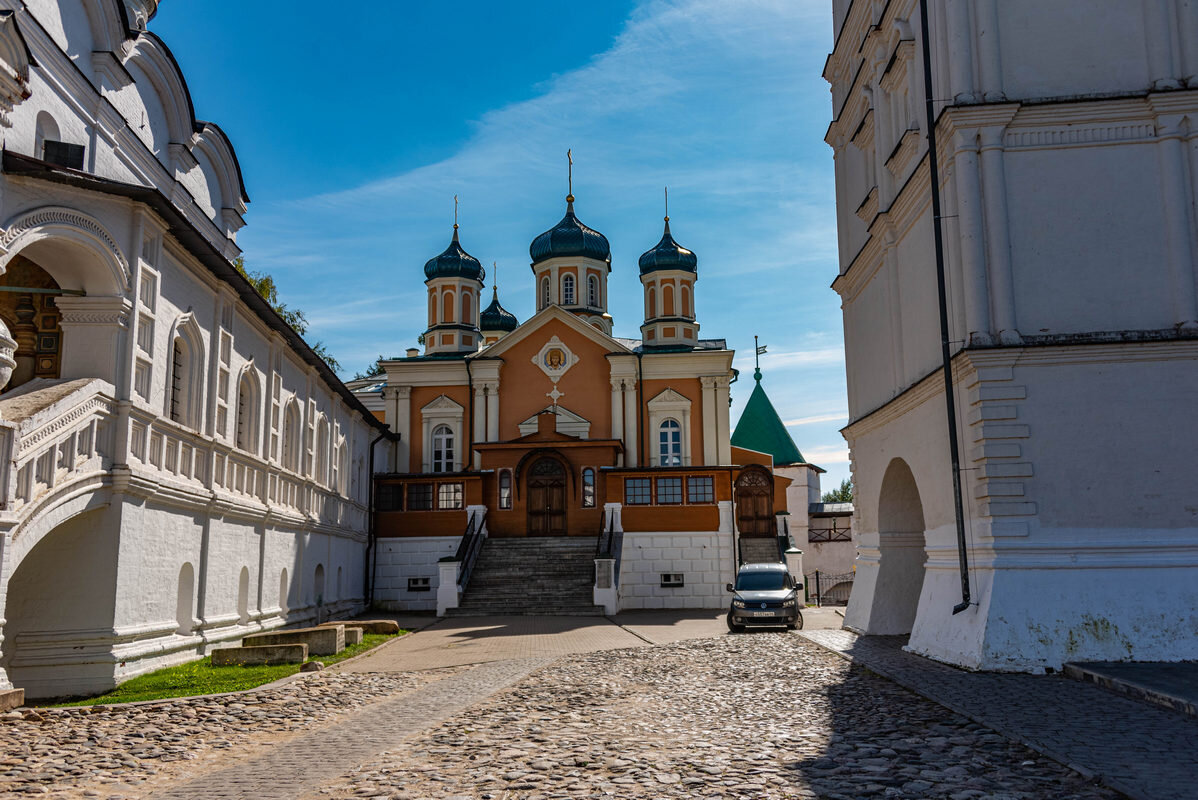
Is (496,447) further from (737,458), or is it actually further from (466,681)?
(466,681)

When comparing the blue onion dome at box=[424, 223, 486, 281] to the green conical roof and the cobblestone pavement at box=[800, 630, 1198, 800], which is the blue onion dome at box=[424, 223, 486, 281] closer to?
the green conical roof

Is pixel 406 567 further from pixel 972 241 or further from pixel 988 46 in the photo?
pixel 988 46

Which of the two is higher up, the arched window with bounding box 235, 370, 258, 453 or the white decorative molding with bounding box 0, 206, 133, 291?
the white decorative molding with bounding box 0, 206, 133, 291

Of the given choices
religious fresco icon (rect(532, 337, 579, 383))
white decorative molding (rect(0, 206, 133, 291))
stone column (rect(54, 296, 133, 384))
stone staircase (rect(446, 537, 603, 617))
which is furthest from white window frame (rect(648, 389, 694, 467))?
stone column (rect(54, 296, 133, 384))

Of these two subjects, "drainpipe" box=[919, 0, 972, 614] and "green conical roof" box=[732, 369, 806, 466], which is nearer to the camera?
"drainpipe" box=[919, 0, 972, 614]

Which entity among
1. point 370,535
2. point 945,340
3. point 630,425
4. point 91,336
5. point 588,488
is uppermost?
point 630,425

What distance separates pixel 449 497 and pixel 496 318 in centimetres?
1669

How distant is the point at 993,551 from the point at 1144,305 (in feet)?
12.2

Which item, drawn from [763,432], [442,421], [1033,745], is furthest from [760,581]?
[763,432]

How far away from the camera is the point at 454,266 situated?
1571 inches

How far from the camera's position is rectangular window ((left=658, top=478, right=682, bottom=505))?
100ft

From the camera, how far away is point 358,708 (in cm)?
1109

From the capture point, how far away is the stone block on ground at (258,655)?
14.9 meters

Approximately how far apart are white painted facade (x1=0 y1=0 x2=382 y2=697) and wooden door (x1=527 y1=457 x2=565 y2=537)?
36.3ft
